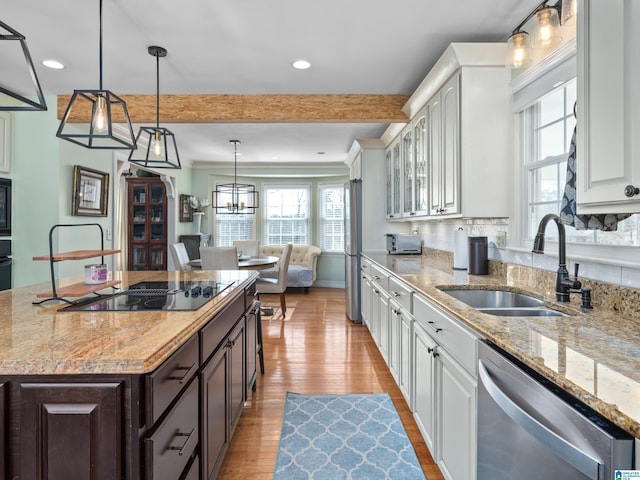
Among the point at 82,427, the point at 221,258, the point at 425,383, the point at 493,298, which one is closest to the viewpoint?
the point at 82,427

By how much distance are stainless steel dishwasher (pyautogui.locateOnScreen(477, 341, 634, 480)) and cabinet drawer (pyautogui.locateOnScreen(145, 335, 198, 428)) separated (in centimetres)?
98

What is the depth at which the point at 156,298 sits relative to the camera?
183 cm

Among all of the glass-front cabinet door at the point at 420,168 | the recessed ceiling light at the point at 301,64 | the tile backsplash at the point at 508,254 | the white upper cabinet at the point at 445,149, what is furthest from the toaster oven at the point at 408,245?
the recessed ceiling light at the point at 301,64

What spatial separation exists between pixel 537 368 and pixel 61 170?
4420 mm

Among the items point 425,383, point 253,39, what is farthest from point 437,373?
point 253,39

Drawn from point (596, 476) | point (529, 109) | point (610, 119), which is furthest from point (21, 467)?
point (529, 109)

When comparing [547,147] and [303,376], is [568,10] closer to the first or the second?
[547,147]

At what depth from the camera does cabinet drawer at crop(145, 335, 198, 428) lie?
3.44ft

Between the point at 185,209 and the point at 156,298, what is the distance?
5553 millimetres

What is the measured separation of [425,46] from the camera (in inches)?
106

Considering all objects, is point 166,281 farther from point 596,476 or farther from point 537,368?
point 596,476

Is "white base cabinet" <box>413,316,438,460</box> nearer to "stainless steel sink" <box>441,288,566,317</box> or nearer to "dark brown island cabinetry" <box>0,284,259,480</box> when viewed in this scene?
"stainless steel sink" <box>441,288,566,317</box>

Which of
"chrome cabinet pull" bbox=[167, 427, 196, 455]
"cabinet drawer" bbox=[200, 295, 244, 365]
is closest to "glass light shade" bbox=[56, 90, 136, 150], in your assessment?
"cabinet drawer" bbox=[200, 295, 244, 365]

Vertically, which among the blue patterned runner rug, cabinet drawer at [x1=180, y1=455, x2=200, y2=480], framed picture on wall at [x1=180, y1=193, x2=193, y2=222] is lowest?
the blue patterned runner rug
